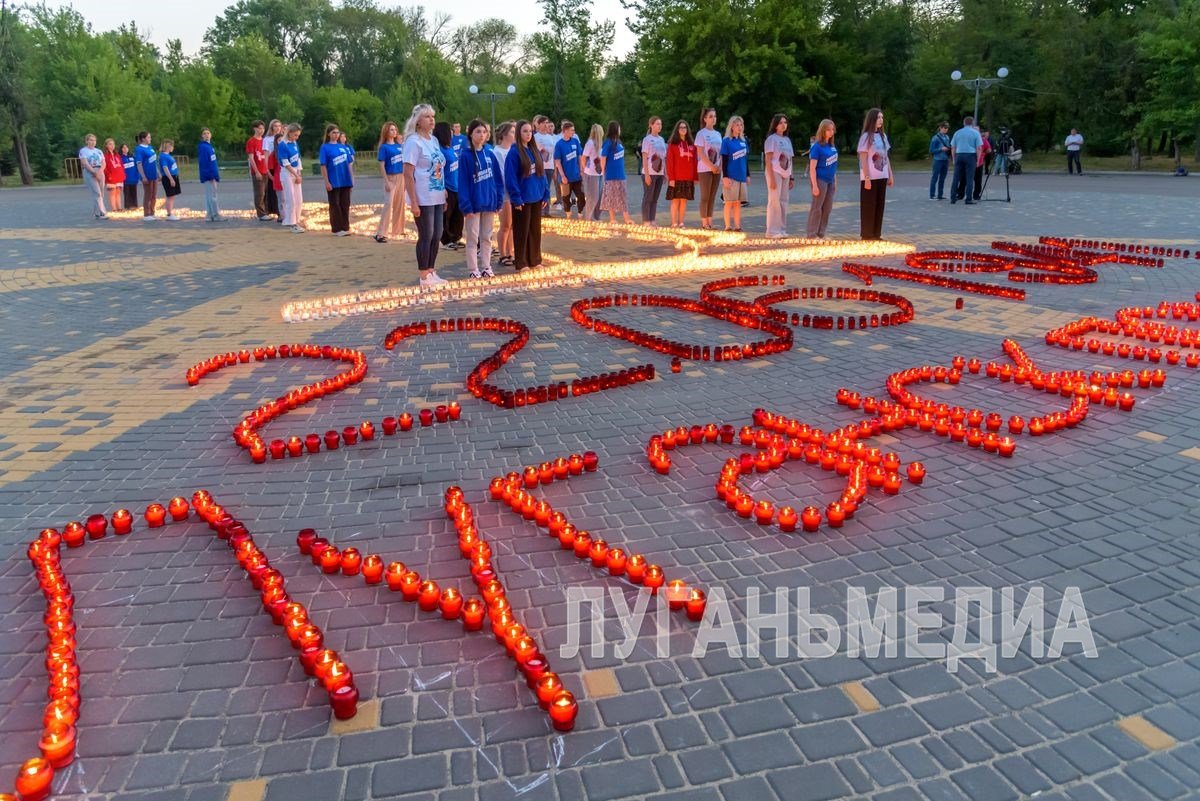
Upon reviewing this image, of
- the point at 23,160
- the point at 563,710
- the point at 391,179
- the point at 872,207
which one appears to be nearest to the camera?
the point at 563,710

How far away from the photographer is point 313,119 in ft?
232

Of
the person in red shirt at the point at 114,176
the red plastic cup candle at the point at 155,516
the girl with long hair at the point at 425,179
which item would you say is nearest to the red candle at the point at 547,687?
the red plastic cup candle at the point at 155,516

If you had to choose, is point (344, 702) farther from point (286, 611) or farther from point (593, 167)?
point (593, 167)

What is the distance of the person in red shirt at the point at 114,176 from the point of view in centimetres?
2335

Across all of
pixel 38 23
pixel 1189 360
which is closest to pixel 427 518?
pixel 1189 360

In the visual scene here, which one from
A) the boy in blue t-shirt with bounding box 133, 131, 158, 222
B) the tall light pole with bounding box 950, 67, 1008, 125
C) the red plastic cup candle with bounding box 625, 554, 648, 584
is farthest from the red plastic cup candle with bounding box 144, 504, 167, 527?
the tall light pole with bounding box 950, 67, 1008, 125

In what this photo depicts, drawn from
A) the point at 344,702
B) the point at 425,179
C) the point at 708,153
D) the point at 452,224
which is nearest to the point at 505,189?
the point at 425,179

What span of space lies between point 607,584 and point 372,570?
111 cm

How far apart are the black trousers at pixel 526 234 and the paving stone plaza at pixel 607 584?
169 inches

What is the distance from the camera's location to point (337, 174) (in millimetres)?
17250

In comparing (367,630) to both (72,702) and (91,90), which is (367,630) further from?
(91,90)

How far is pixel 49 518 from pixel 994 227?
16928 mm

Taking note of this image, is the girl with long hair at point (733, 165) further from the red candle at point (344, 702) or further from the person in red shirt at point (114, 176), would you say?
the person in red shirt at point (114, 176)

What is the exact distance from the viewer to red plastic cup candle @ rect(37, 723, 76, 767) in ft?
9.47
